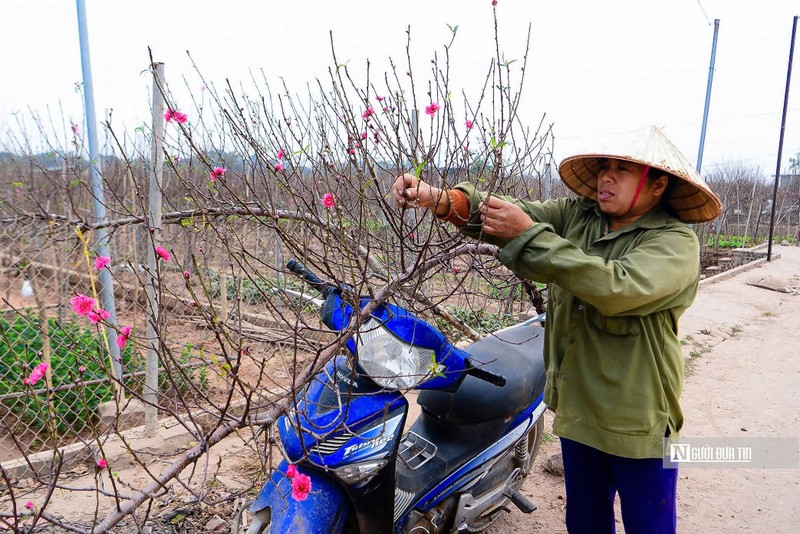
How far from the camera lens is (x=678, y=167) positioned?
1.64 meters

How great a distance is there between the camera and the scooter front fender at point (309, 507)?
5.52 ft

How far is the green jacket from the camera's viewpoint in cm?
144

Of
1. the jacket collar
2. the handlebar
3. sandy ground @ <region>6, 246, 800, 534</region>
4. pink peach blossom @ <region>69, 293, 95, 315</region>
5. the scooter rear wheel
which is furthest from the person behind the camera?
sandy ground @ <region>6, 246, 800, 534</region>

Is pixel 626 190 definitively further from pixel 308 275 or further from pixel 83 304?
pixel 83 304

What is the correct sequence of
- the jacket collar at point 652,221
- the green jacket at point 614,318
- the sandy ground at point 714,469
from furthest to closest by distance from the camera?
the sandy ground at point 714,469
the jacket collar at point 652,221
the green jacket at point 614,318

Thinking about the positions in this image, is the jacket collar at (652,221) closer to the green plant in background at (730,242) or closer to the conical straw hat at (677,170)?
the conical straw hat at (677,170)

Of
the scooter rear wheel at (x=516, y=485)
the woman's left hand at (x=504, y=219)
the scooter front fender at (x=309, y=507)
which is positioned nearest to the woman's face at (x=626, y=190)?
the woman's left hand at (x=504, y=219)

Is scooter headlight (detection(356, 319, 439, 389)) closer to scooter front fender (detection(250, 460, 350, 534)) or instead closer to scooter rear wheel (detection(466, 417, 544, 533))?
scooter front fender (detection(250, 460, 350, 534))

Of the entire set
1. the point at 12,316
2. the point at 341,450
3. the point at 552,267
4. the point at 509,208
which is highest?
the point at 509,208

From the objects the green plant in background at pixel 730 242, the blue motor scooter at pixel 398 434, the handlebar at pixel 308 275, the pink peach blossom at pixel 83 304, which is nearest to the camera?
the pink peach blossom at pixel 83 304

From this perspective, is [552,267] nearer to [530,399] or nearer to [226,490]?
[530,399]

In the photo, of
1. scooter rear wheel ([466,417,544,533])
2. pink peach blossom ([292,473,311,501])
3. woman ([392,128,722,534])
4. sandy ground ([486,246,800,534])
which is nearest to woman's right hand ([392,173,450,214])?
woman ([392,128,722,534])

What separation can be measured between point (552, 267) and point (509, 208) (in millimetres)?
223

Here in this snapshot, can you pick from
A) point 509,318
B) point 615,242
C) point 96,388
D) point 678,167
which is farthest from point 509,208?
point 509,318
